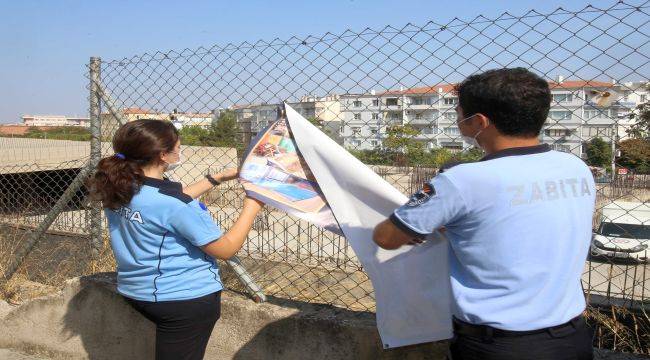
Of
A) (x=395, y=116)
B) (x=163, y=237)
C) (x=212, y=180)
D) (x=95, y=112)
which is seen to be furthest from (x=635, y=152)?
(x=95, y=112)

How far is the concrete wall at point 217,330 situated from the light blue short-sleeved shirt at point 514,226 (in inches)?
36.1

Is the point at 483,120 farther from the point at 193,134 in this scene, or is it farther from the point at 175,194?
the point at 193,134

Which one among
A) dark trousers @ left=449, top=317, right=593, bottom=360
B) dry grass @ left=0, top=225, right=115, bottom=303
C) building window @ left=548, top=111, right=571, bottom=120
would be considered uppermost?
building window @ left=548, top=111, right=571, bottom=120

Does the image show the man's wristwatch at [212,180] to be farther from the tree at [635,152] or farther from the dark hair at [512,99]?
the tree at [635,152]

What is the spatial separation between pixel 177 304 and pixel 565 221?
1.63 m

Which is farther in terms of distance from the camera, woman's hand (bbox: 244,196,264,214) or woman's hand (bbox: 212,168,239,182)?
woman's hand (bbox: 212,168,239,182)

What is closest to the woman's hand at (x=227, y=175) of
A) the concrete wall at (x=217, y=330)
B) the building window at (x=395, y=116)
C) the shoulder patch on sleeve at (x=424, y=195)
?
the concrete wall at (x=217, y=330)

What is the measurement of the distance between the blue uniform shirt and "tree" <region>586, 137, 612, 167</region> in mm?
1776

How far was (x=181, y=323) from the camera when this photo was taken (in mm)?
2320

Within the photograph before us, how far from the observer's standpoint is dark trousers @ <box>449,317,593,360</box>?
160 cm

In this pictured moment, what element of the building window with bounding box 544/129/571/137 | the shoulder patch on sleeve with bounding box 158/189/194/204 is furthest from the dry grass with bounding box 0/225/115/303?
the building window with bounding box 544/129/571/137

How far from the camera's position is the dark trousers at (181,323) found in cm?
230

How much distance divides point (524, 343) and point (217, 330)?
2049 millimetres

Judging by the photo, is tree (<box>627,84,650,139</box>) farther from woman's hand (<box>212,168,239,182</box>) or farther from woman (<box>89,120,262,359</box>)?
woman's hand (<box>212,168,239,182</box>)
